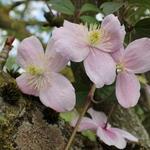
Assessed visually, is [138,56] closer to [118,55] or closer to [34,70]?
[118,55]

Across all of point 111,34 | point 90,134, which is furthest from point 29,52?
point 90,134

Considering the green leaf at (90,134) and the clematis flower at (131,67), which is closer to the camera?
the clematis flower at (131,67)

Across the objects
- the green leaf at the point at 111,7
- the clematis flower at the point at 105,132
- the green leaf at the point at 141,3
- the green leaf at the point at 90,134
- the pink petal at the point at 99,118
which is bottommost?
the green leaf at the point at 90,134

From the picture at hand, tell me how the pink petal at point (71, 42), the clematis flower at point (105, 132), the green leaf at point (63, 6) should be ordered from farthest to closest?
the green leaf at point (63, 6)
the clematis flower at point (105, 132)
the pink petal at point (71, 42)

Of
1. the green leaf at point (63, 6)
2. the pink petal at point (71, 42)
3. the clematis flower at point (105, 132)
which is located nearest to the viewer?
the pink petal at point (71, 42)

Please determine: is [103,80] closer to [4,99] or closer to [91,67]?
[91,67]

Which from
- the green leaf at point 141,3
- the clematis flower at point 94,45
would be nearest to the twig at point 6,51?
the clematis flower at point 94,45

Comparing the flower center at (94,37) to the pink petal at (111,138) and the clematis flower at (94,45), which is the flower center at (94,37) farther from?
the pink petal at (111,138)
